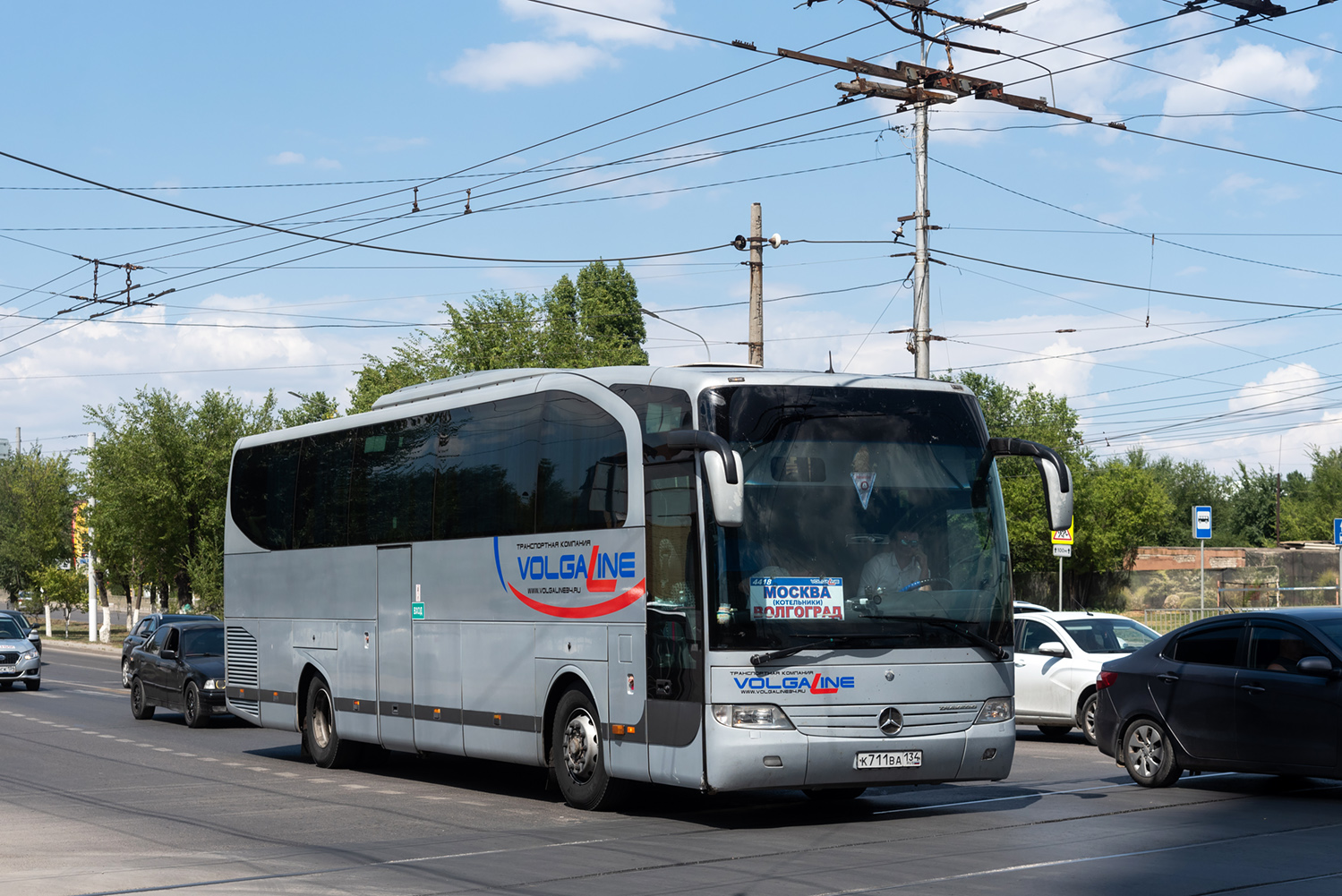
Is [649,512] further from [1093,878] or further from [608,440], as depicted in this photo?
[1093,878]

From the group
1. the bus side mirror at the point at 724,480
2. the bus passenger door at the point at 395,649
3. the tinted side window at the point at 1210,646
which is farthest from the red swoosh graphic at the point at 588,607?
the tinted side window at the point at 1210,646

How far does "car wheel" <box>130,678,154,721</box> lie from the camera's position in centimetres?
2550

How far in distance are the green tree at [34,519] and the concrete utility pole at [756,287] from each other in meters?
49.8

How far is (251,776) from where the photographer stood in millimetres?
16656

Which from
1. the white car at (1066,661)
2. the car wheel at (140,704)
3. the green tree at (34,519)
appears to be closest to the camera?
the white car at (1066,661)

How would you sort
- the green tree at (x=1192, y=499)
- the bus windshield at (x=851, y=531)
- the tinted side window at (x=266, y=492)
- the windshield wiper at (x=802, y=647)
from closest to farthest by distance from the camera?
1. the windshield wiper at (x=802, y=647)
2. the bus windshield at (x=851, y=531)
3. the tinted side window at (x=266, y=492)
4. the green tree at (x=1192, y=499)

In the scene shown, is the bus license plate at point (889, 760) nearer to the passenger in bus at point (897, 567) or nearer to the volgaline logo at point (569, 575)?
the passenger in bus at point (897, 567)

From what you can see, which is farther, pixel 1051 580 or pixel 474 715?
pixel 1051 580

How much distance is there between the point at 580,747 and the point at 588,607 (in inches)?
48.4

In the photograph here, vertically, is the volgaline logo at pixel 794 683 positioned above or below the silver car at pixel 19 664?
above

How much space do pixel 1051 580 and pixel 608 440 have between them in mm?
49480

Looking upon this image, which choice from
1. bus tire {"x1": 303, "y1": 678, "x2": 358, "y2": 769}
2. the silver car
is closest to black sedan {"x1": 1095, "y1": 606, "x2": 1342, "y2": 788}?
bus tire {"x1": 303, "y1": 678, "x2": 358, "y2": 769}

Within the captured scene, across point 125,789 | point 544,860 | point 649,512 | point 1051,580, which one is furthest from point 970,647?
point 1051,580

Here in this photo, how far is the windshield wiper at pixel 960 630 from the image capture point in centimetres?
1173
